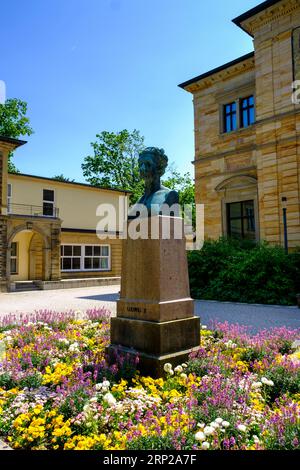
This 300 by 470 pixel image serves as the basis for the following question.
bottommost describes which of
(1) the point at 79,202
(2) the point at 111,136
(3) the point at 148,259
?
(3) the point at 148,259

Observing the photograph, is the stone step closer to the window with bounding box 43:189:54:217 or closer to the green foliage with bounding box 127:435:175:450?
the window with bounding box 43:189:54:217

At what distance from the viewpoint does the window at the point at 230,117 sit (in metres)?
20.7

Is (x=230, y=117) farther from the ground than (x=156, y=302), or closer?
farther from the ground

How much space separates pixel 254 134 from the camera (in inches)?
748

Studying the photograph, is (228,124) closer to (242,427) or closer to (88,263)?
(88,263)

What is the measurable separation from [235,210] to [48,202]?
14657 millimetres

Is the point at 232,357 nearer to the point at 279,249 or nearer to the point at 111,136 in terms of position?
the point at 279,249

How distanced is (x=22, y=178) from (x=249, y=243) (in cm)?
1697

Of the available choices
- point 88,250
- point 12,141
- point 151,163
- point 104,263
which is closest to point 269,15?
point 12,141

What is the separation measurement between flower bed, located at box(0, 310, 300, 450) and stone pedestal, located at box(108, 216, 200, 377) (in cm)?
26

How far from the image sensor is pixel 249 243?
1738 cm

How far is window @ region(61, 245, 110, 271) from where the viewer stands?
2766cm

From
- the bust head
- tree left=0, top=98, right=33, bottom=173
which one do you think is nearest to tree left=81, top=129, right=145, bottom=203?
tree left=0, top=98, right=33, bottom=173

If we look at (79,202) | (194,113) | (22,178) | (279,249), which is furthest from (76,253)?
(279,249)
